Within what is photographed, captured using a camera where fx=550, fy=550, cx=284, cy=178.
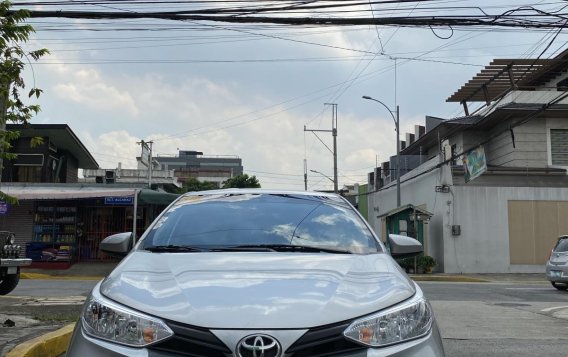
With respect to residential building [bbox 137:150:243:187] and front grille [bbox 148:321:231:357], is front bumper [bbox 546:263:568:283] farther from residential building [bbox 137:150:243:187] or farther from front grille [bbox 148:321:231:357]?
residential building [bbox 137:150:243:187]

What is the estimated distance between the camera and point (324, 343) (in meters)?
2.50

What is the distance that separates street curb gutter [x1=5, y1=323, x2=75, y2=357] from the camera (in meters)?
5.13

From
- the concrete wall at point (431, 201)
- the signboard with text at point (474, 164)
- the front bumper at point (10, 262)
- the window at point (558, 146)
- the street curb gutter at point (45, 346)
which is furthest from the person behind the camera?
the window at point (558, 146)

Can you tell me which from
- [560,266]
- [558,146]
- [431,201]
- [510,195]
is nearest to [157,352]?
[560,266]

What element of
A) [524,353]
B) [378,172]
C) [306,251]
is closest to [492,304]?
[524,353]

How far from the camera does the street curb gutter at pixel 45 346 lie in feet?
16.8

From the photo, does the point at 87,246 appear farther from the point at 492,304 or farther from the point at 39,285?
the point at 492,304

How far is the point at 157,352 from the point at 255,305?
495mm

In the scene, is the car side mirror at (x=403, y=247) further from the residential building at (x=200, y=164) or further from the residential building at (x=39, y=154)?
the residential building at (x=200, y=164)

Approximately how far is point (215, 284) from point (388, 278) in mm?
977

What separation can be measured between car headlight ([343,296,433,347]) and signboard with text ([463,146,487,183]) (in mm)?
20566

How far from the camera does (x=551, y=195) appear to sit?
24453mm

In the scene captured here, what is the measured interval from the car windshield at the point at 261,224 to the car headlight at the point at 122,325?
2.83ft

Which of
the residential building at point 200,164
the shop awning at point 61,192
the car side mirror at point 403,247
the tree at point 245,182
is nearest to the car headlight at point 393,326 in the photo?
the car side mirror at point 403,247
